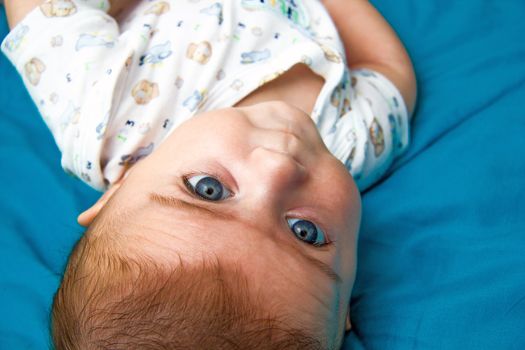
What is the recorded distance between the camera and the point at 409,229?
A: 101 centimetres

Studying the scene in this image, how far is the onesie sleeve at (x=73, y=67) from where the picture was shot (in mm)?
983

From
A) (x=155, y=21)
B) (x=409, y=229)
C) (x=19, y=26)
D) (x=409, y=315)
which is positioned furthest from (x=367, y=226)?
(x=19, y=26)

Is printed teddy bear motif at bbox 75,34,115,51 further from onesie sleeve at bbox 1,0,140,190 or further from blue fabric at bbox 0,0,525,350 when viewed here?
blue fabric at bbox 0,0,525,350

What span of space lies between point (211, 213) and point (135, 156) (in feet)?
1.17

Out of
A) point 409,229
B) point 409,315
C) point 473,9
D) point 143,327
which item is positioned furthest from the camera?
point 473,9

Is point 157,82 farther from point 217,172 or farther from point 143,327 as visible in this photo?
point 143,327

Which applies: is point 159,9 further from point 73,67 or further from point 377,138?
point 377,138

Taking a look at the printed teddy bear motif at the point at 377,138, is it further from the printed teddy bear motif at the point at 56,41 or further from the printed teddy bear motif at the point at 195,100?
the printed teddy bear motif at the point at 56,41

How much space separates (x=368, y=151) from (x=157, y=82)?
1.46ft

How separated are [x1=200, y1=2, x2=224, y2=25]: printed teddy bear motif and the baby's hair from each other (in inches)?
24.0

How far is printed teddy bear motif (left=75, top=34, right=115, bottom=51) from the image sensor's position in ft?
3.43

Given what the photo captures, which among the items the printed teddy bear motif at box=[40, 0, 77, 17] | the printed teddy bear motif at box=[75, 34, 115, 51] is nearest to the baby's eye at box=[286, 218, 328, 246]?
the printed teddy bear motif at box=[75, 34, 115, 51]

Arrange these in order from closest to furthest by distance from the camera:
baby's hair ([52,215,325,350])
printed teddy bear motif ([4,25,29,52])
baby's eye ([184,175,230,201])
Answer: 1. baby's hair ([52,215,325,350])
2. baby's eye ([184,175,230,201])
3. printed teddy bear motif ([4,25,29,52])

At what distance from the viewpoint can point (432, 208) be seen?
100 cm
